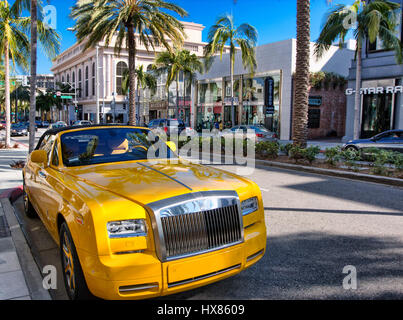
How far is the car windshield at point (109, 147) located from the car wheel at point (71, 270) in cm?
117

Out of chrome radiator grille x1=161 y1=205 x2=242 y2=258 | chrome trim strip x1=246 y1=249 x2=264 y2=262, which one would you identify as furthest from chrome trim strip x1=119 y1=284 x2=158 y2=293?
chrome trim strip x1=246 y1=249 x2=264 y2=262

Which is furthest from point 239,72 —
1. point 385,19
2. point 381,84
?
point 385,19

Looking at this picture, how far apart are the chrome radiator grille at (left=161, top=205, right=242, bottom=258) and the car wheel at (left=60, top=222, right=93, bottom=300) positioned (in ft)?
2.78

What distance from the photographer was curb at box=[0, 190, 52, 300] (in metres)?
3.50

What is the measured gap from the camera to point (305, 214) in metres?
6.56

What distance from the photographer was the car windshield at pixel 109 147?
4465 millimetres

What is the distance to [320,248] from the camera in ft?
15.9

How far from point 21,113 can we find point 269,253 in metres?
147

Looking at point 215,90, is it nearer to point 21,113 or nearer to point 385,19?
point 385,19

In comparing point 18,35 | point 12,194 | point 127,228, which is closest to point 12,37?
point 18,35

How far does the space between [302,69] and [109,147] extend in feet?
34.7

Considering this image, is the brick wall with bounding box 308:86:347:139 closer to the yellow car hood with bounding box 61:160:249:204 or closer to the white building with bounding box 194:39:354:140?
the white building with bounding box 194:39:354:140

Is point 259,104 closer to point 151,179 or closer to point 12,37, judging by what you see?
point 12,37

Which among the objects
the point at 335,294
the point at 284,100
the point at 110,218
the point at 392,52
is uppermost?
the point at 392,52
